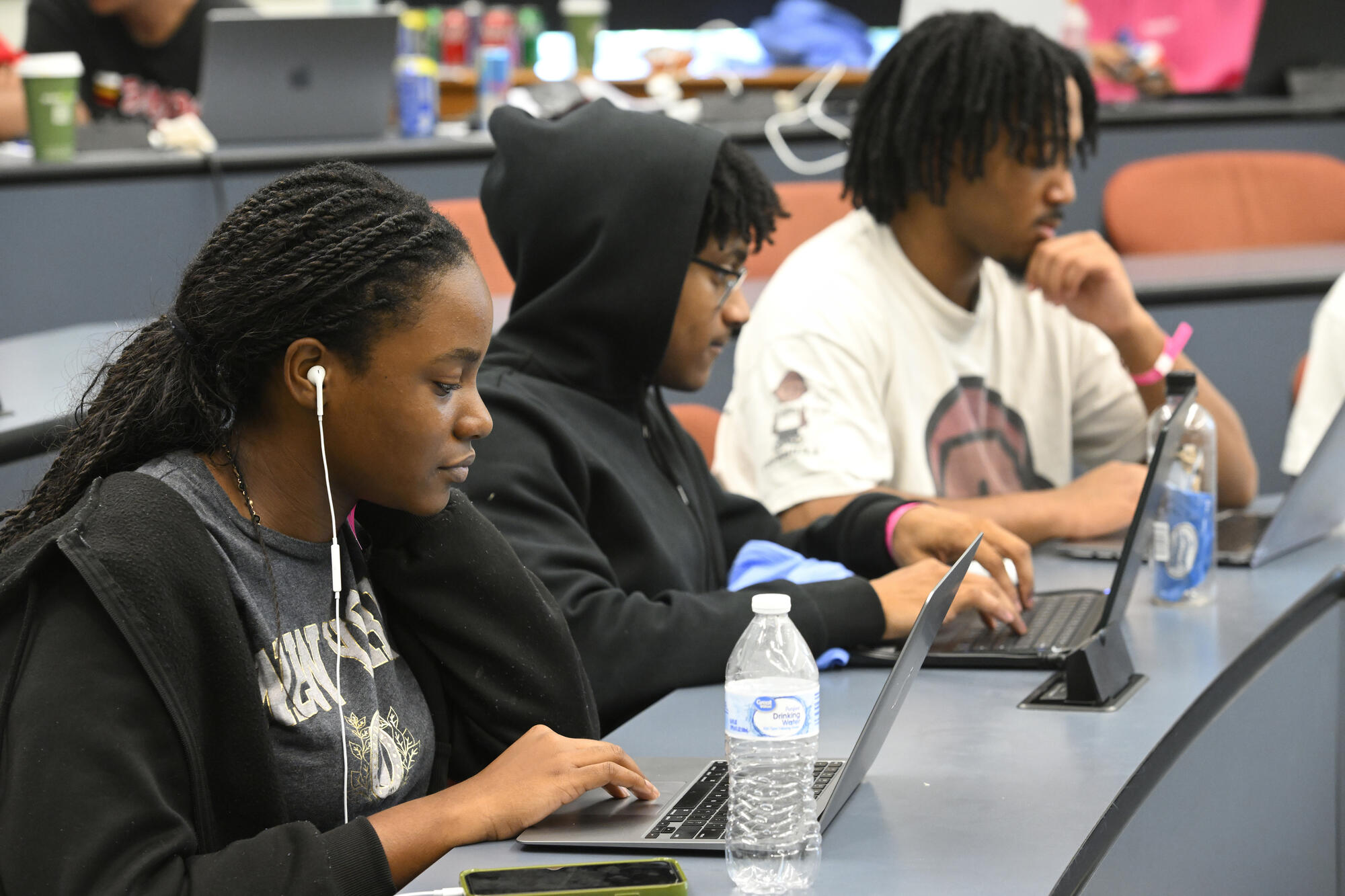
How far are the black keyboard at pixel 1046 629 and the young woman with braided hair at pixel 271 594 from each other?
50cm

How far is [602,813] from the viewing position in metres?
1.00

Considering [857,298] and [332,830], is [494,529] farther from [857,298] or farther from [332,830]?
[857,298]

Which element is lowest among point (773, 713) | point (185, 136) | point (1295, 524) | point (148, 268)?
point (148, 268)

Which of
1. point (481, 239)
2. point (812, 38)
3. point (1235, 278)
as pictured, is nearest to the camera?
point (481, 239)

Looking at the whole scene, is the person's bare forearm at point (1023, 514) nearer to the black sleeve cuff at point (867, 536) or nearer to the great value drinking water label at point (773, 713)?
the black sleeve cuff at point (867, 536)

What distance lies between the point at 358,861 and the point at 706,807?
0.24m

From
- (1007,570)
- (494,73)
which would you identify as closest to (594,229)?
A: (1007,570)

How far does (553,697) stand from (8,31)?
16.6 feet

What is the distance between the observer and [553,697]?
46.7 inches

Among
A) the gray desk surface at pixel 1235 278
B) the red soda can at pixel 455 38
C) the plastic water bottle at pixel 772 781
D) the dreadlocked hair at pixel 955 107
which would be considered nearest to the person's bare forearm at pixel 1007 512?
the dreadlocked hair at pixel 955 107

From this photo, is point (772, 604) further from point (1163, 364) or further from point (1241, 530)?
point (1163, 364)

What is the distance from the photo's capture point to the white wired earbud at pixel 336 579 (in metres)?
0.98

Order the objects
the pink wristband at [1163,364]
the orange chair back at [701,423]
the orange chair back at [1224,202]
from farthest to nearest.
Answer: the orange chair back at [1224,202] < the orange chair back at [701,423] < the pink wristband at [1163,364]

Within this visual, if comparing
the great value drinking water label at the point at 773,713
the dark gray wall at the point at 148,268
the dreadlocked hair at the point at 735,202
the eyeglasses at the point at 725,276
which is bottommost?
the dark gray wall at the point at 148,268
